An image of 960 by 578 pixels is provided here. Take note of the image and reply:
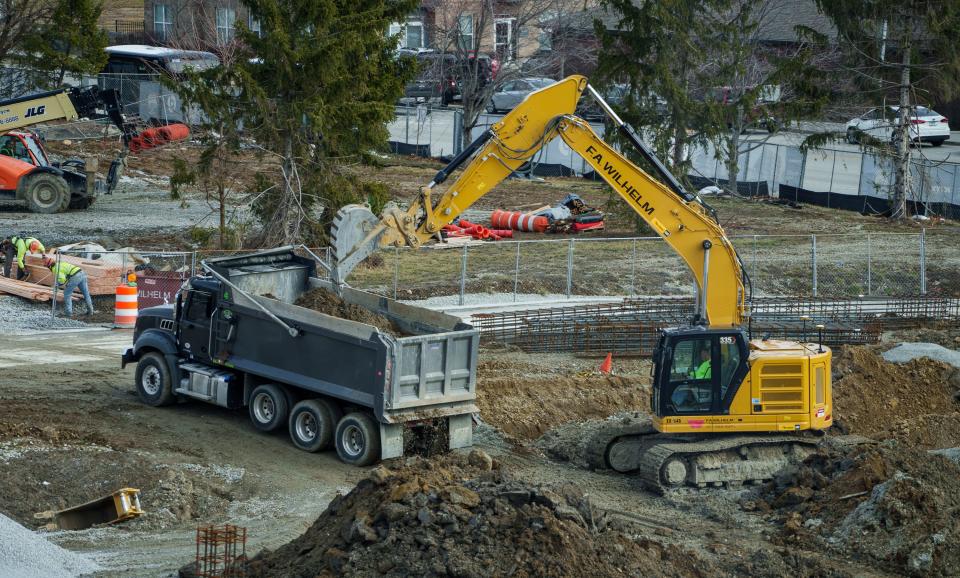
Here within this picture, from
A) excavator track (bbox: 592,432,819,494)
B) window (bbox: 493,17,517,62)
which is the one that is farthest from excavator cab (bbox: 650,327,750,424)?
window (bbox: 493,17,517,62)

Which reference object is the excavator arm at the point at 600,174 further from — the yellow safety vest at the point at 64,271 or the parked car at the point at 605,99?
the parked car at the point at 605,99

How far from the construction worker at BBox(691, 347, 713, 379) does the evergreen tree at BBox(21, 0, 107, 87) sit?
38.6 meters

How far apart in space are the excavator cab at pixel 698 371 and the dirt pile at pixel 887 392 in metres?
3.47

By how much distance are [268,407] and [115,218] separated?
61.0ft

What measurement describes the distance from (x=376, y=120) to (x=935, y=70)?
18.0 metres

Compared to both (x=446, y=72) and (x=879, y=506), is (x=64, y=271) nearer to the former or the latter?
(x=879, y=506)

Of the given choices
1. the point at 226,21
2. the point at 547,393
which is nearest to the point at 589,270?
the point at 547,393

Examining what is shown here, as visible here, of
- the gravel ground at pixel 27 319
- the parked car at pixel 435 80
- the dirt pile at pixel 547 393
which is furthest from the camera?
the parked car at pixel 435 80

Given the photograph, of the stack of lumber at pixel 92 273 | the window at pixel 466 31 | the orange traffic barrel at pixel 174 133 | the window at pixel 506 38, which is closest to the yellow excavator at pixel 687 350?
the stack of lumber at pixel 92 273

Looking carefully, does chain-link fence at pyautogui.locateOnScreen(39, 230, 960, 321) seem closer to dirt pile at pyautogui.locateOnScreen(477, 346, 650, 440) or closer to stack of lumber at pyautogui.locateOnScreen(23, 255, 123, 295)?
stack of lumber at pyautogui.locateOnScreen(23, 255, 123, 295)

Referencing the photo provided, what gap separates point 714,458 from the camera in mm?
15094

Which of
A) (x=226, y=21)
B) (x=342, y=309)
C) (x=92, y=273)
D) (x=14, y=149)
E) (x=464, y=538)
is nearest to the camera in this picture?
(x=464, y=538)

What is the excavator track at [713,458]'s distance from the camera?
585 inches

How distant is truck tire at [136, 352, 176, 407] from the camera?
1791cm
